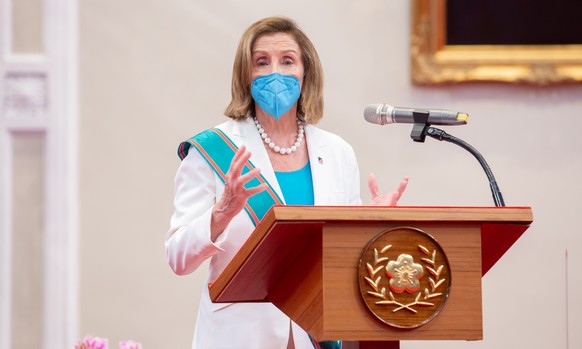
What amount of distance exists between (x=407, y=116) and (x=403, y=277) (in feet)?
1.80

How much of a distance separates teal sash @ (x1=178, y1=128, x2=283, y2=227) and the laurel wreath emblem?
73 cm

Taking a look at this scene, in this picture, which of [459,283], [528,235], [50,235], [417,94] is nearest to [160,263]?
[50,235]

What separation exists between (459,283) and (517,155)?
2.31 m

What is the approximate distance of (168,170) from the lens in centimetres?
396

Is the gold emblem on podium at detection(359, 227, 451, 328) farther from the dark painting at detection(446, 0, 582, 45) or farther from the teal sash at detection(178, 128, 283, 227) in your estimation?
the dark painting at detection(446, 0, 582, 45)

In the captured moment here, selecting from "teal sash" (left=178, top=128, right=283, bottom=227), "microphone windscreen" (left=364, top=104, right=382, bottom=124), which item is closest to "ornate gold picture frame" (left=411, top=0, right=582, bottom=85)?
"teal sash" (left=178, top=128, right=283, bottom=227)

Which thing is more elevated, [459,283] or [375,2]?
[375,2]

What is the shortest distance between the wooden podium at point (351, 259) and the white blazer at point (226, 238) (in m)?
0.44

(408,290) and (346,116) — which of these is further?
(346,116)

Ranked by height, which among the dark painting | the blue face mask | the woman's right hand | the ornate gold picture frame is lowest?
the woman's right hand

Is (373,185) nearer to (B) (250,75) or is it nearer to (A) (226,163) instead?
(A) (226,163)

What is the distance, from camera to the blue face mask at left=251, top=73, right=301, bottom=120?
2641 mm

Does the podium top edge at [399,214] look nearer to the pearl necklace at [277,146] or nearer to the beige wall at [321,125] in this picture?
the pearl necklace at [277,146]

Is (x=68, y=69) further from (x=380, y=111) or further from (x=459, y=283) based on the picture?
(x=459, y=283)
